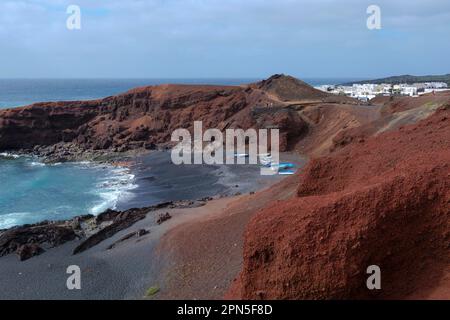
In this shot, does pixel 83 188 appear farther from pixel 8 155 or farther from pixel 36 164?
pixel 8 155

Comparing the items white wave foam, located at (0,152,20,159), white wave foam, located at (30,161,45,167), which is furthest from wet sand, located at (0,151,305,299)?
white wave foam, located at (0,152,20,159)

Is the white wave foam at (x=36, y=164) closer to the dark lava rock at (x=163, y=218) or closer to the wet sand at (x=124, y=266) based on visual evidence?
the wet sand at (x=124, y=266)

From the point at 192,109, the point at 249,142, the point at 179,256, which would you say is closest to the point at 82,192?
the point at 249,142

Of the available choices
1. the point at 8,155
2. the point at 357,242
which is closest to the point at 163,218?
the point at 357,242

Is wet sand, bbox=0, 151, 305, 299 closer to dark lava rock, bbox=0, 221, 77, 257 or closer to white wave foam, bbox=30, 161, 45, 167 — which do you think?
dark lava rock, bbox=0, 221, 77, 257

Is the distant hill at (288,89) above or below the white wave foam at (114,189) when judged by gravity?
above

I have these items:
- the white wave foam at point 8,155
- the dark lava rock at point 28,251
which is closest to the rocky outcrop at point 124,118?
the white wave foam at point 8,155
